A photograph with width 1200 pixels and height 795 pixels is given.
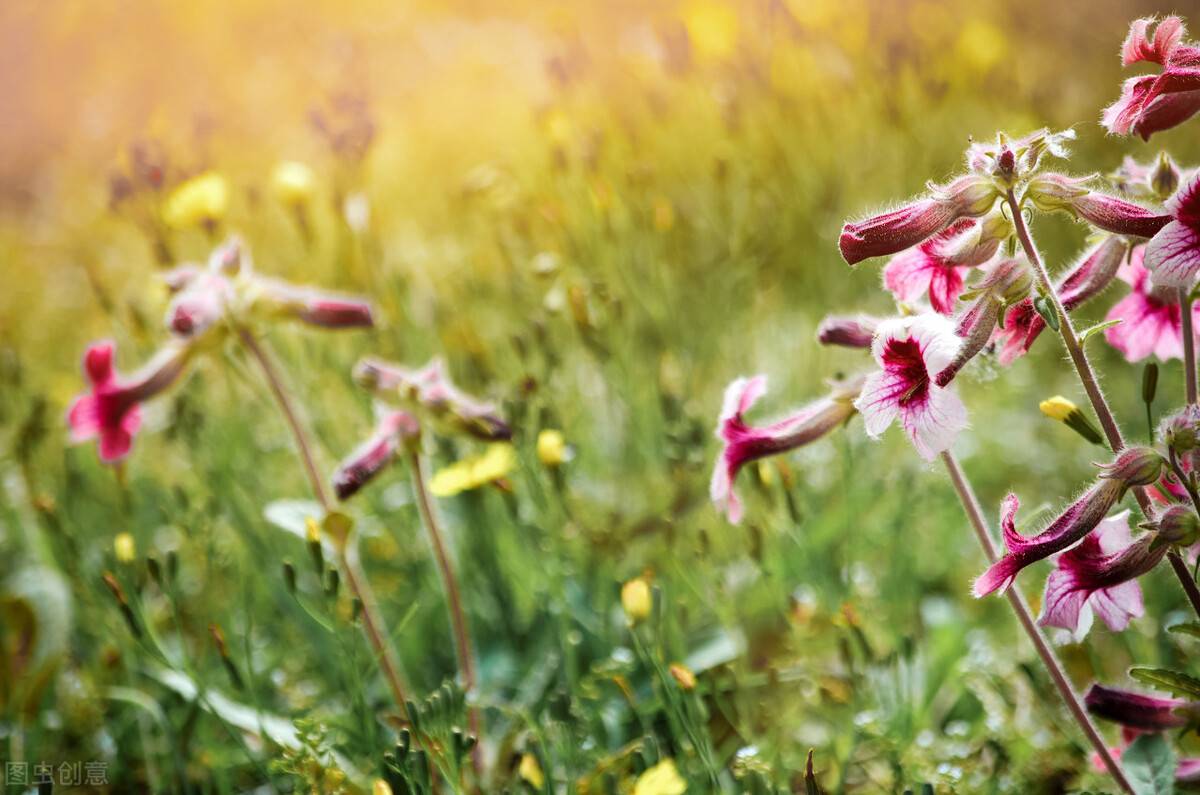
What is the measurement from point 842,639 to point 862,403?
0.55 meters

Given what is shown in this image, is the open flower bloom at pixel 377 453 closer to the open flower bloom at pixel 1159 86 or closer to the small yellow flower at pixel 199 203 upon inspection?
the small yellow flower at pixel 199 203

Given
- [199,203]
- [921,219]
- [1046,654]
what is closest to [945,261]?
[921,219]

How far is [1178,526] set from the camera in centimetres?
91

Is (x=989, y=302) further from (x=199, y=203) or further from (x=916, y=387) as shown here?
(x=199, y=203)

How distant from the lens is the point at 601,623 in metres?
1.83

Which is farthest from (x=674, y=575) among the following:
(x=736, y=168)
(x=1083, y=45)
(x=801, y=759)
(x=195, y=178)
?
(x=1083, y=45)

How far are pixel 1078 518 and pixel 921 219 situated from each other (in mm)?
321

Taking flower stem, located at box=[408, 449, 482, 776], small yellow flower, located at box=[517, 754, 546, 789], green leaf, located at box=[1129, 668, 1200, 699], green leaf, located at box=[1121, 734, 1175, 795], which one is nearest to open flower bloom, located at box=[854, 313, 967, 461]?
green leaf, located at box=[1129, 668, 1200, 699]

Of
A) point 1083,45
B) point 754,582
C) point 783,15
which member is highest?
point 783,15

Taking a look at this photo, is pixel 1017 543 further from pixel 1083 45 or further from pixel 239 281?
pixel 1083 45

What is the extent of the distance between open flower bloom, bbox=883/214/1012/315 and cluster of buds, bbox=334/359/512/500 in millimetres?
664

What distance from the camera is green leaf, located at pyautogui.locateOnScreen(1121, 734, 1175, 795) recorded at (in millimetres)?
1101

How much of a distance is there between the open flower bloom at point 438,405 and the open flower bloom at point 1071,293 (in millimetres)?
764

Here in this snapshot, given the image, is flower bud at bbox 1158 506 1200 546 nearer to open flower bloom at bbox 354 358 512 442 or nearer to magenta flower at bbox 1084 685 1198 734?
magenta flower at bbox 1084 685 1198 734
